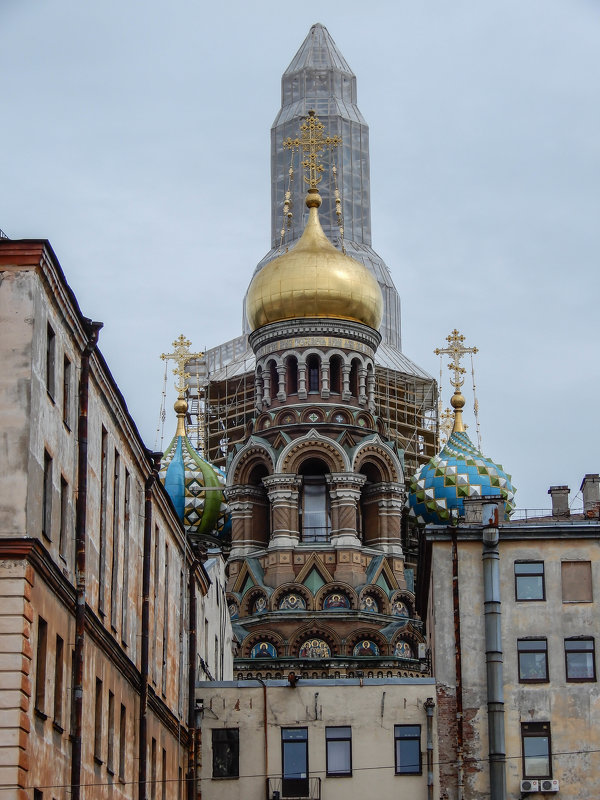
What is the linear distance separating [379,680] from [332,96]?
1863 inches

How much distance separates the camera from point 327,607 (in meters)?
59.8

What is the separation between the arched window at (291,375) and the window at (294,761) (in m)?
24.0

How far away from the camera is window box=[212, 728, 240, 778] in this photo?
3969 cm

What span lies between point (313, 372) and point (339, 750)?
24.9 m

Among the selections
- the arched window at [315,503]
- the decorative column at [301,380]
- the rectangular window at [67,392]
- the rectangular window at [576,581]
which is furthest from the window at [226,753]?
the decorative column at [301,380]

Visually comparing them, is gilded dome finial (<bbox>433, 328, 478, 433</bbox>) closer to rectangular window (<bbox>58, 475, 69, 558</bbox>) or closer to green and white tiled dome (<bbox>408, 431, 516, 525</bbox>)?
green and white tiled dome (<bbox>408, 431, 516, 525</bbox>)

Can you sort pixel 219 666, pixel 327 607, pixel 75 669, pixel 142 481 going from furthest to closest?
pixel 327 607 → pixel 219 666 → pixel 142 481 → pixel 75 669

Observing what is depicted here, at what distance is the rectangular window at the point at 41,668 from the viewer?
2391 centimetres

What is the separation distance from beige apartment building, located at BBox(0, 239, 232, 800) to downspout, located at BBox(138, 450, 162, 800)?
0.11ft

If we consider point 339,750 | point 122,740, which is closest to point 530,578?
point 339,750

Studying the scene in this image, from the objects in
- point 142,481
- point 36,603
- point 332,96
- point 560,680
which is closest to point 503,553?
point 560,680

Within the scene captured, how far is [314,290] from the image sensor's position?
209ft

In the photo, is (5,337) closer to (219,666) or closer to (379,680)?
(379,680)

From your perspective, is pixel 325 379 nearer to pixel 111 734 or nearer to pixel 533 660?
pixel 533 660
